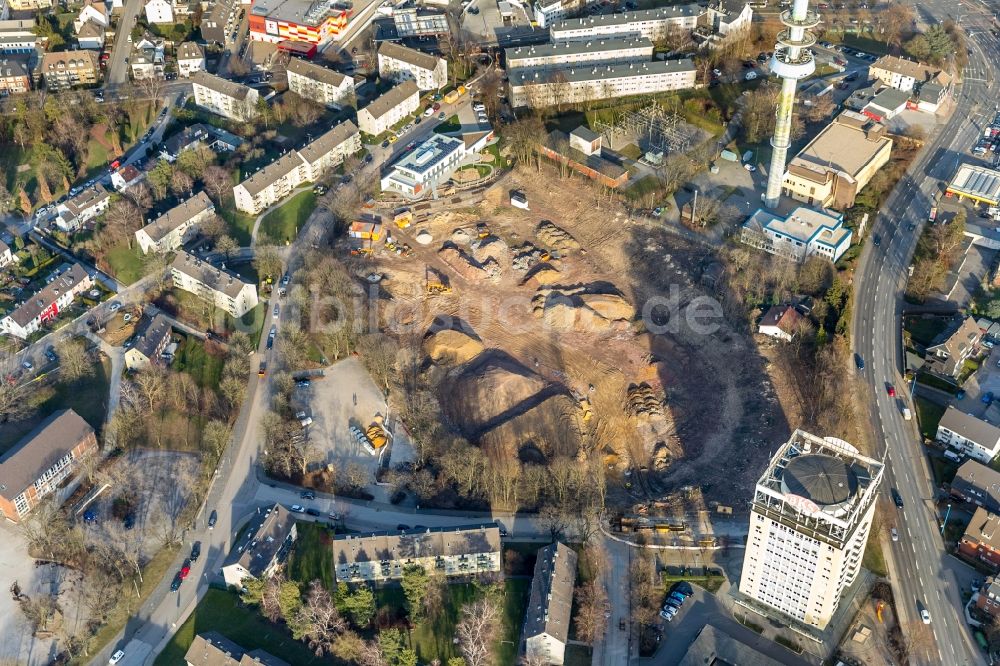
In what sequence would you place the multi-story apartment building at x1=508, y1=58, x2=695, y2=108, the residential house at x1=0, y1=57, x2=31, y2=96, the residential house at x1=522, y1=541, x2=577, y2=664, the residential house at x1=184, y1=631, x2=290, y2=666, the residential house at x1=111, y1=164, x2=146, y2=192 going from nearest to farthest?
the residential house at x1=184, y1=631, x2=290, y2=666 → the residential house at x1=522, y1=541, x2=577, y2=664 → the residential house at x1=111, y1=164, x2=146, y2=192 → the multi-story apartment building at x1=508, y1=58, x2=695, y2=108 → the residential house at x1=0, y1=57, x2=31, y2=96

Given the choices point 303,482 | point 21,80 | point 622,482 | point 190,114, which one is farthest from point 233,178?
point 622,482

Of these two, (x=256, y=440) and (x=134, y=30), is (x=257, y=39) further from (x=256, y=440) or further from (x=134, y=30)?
(x=256, y=440)

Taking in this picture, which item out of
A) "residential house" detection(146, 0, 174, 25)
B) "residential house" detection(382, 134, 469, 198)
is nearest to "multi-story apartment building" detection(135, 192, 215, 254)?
"residential house" detection(382, 134, 469, 198)

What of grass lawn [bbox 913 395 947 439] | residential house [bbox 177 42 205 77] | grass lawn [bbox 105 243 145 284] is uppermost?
residential house [bbox 177 42 205 77]

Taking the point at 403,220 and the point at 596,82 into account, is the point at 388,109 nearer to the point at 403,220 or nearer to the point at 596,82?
the point at 403,220

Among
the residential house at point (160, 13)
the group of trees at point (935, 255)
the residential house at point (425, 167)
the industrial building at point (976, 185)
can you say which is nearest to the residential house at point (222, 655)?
the residential house at point (425, 167)

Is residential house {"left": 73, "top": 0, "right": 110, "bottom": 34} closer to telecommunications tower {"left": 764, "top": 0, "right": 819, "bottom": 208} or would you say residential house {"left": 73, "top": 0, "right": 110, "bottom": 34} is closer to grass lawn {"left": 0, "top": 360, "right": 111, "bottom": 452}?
grass lawn {"left": 0, "top": 360, "right": 111, "bottom": 452}
